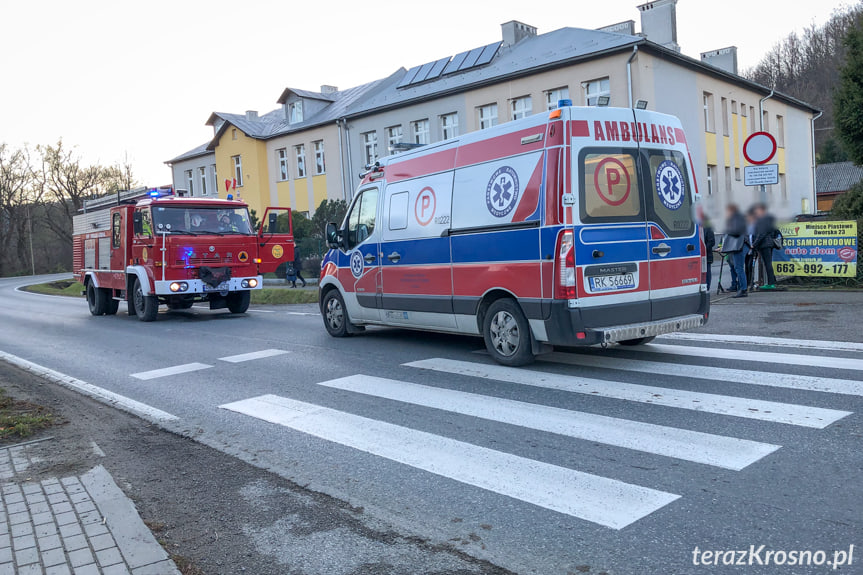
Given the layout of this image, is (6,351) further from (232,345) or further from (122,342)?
(232,345)

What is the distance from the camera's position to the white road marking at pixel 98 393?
701cm

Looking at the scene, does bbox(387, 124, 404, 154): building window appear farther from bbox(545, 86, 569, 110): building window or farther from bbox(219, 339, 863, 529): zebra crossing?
bbox(219, 339, 863, 529): zebra crossing

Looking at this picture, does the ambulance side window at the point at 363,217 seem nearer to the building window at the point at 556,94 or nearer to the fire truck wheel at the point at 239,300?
the fire truck wheel at the point at 239,300

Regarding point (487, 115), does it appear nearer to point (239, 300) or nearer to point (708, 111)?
point (708, 111)

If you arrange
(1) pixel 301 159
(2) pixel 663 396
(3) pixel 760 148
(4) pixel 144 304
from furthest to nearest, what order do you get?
1. (1) pixel 301 159
2. (4) pixel 144 304
3. (3) pixel 760 148
4. (2) pixel 663 396

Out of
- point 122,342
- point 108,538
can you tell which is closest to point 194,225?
point 122,342

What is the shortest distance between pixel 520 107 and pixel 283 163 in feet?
59.8

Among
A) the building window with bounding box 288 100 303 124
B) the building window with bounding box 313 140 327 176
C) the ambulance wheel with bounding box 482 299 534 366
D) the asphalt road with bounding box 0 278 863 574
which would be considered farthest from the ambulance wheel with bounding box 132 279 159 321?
the building window with bounding box 288 100 303 124

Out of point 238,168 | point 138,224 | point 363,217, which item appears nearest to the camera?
point 363,217

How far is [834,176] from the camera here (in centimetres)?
6272

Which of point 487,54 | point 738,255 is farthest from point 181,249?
point 487,54

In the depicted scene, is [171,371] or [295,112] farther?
[295,112]

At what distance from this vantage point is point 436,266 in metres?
9.17

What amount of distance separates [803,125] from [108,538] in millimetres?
46088
